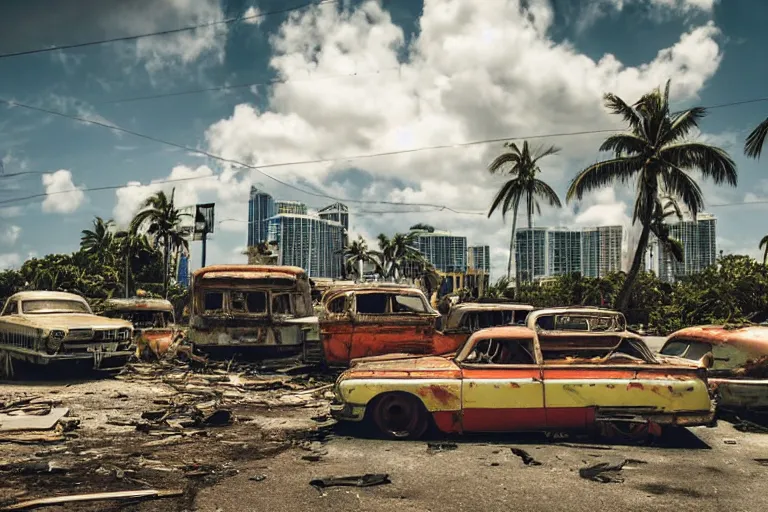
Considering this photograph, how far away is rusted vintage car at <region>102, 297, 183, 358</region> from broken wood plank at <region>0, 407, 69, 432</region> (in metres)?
6.54

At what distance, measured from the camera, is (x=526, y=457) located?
647 centimetres

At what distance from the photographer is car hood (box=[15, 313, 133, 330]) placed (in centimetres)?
1166

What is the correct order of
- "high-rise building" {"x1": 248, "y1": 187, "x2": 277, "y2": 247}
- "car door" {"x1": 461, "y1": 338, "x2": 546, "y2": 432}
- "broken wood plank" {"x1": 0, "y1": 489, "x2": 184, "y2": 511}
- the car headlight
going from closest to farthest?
"broken wood plank" {"x1": 0, "y1": 489, "x2": 184, "y2": 511}
"car door" {"x1": 461, "y1": 338, "x2": 546, "y2": 432}
the car headlight
"high-rise building" {"x1": 248, "y1": 187, "x2": 277, "y2": 247}

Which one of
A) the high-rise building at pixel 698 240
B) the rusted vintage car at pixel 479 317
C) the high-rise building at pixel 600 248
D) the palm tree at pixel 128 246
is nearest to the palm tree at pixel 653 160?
the rusted vintage car at pixel 479 317

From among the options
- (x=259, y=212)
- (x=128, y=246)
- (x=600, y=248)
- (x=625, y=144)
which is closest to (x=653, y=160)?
(x=625, y=144)

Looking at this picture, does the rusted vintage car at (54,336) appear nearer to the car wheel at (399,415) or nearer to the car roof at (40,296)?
the car roof at (40,296)

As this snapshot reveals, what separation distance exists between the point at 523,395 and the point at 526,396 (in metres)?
0.04

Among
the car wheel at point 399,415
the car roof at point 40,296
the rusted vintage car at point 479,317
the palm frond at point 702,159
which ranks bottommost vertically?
the car wheel at point 399,415

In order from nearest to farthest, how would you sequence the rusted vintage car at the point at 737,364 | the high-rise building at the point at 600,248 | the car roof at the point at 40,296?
the rusted vintage car at the point at 737,364
the car roof at the point at 40,296
the high-rise building at the point at 600,248

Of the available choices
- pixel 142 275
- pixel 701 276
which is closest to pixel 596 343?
pixel 701 276

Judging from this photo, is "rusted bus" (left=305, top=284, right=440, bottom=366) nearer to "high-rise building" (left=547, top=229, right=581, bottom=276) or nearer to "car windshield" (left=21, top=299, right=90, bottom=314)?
"car windshield" (left=21, top=299, right=90, bottom=314)

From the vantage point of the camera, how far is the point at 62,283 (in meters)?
35.9

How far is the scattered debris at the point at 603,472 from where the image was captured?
5762 mm

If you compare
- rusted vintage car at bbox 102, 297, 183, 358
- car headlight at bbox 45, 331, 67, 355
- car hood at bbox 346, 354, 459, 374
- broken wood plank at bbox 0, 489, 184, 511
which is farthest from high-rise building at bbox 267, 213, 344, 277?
broken wood plank at bbox 0, 489, 184, 511
